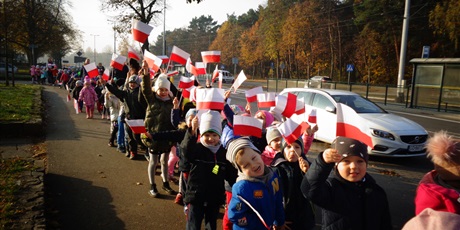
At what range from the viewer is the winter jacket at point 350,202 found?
2361 millimetres

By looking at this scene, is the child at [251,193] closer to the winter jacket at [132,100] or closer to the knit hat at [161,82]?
the knit hat at [161,82]

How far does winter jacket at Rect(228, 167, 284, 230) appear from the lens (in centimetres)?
263

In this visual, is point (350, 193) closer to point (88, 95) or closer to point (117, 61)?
point (117, 61)

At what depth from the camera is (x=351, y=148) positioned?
2.34 metres

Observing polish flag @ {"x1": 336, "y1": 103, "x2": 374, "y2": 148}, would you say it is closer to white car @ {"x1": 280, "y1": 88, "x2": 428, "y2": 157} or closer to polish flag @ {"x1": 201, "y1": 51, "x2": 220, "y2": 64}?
polish flag @ {"x1": 201, "y1": 51, "x2": 220, "y2": 64}

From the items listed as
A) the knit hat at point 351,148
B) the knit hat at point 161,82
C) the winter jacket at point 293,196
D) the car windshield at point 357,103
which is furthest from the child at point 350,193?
the car windshield at point 357,103

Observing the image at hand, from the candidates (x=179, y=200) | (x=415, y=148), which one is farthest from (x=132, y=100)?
(x=415, y=148)

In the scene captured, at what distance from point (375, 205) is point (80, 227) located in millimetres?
3186

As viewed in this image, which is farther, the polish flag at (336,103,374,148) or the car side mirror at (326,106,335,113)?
the car side mirror at (326,106,335,113)

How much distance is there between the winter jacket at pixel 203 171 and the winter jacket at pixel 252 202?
28.8 inches

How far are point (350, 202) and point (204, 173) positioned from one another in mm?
1512

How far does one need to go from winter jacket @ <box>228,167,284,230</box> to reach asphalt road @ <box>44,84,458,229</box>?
1.66 metres

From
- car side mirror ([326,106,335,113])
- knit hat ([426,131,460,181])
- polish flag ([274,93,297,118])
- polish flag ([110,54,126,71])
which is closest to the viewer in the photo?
knit hat ([426,131,460,181])


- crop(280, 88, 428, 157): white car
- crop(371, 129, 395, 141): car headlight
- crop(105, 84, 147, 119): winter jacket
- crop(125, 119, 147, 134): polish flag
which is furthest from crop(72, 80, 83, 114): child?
crop(371, 129, 395, 141): car headlight
